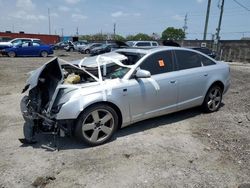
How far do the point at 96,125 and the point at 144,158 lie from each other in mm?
980

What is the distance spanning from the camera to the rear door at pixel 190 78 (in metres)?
5.99

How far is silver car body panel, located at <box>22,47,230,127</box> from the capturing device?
4594mm

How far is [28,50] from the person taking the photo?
83.8ft

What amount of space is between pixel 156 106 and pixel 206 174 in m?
1.88

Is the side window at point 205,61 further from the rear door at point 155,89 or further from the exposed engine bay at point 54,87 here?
the exposed engine bay at point 54,87

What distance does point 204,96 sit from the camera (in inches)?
258

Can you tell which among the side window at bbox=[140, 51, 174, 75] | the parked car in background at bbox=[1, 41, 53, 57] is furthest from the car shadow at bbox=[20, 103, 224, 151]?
the parked car in background at bbox=[1, 41, 53, 57]

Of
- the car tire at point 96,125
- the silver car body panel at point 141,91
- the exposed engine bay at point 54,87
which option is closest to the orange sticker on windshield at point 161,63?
the silver car body panel at point 141,91

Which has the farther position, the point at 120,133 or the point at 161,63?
the point at 161,63

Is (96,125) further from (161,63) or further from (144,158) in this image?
(161,63)

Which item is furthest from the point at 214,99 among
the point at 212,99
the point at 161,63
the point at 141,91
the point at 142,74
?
the point at 142,74

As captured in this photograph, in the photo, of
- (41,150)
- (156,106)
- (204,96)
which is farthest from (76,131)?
(204,96)

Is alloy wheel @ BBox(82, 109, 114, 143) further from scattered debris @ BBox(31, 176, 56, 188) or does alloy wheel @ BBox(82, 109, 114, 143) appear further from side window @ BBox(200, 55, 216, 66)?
side window @ BBox(200, 55, 216, 66)

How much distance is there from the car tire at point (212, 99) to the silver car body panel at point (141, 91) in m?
0.18
